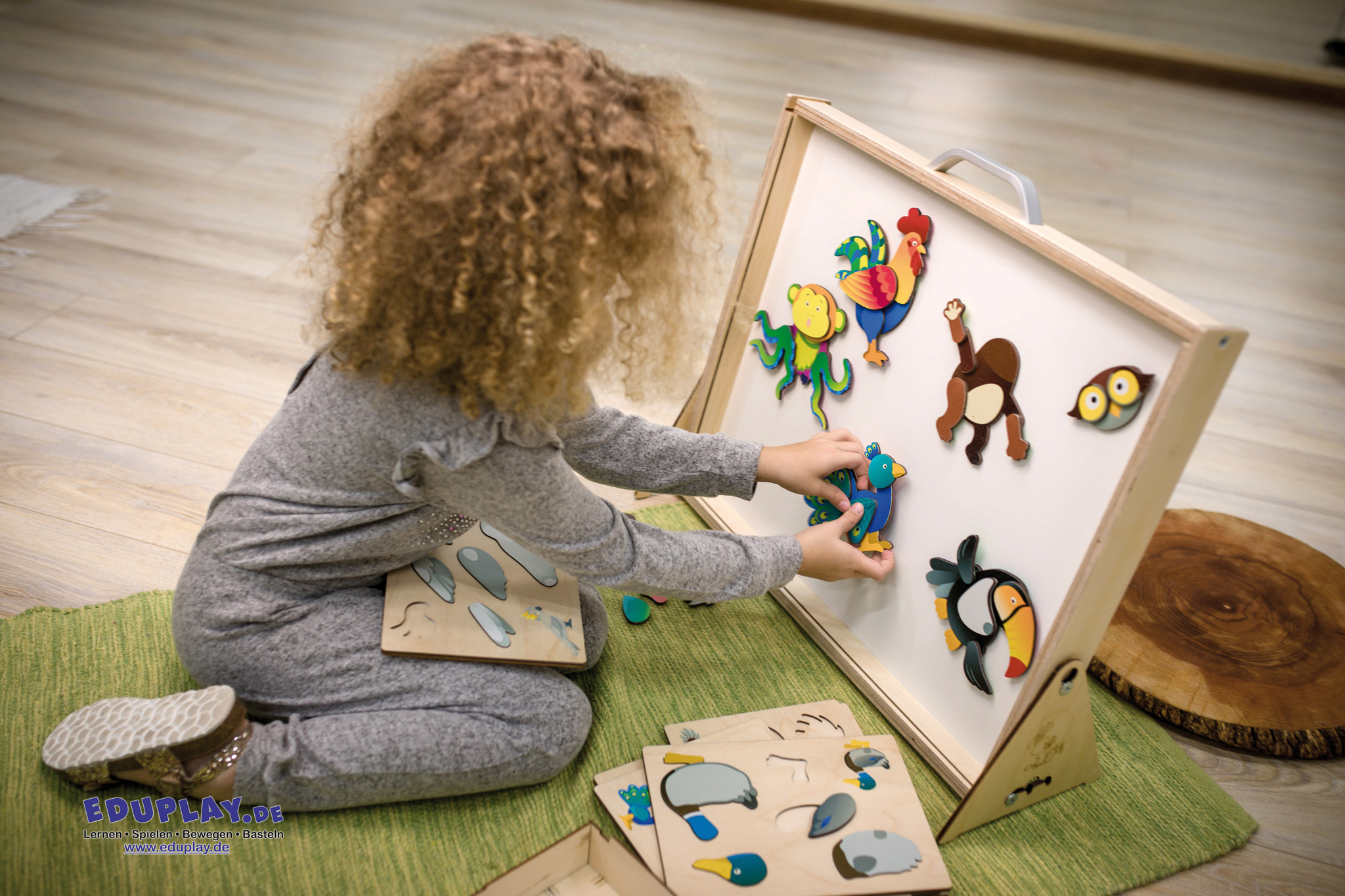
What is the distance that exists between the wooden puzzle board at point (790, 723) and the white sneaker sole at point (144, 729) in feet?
1.38

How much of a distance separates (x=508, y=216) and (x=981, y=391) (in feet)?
1.48

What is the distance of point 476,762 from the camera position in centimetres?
85

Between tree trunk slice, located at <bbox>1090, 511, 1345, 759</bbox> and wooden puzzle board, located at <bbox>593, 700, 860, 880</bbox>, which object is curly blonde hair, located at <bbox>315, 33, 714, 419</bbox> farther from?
tree trunk slice, located at <bbox>1090, 511, 1345, 759</bbox>

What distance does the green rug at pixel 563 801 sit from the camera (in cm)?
81

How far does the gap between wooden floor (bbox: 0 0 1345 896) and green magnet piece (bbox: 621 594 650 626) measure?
21.0 inches

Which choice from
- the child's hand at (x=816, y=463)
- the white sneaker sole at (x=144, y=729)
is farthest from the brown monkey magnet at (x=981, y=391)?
the white sneaker sole at (x=144, y=729)

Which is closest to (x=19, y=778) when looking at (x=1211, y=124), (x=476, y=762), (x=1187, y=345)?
(x=476, y=762)

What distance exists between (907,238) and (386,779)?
0.71 meters

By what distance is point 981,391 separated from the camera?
84cm

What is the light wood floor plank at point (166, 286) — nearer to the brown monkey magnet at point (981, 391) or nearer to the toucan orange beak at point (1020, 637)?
the brown monkey magnet at point (981, 391)

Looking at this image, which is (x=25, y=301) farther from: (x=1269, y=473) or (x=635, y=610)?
(x=1269, y=473)

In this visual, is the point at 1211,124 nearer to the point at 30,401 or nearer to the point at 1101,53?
the point at 1101,53

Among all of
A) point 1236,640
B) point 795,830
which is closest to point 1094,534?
point 795,830

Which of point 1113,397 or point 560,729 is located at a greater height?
point 1113,397
